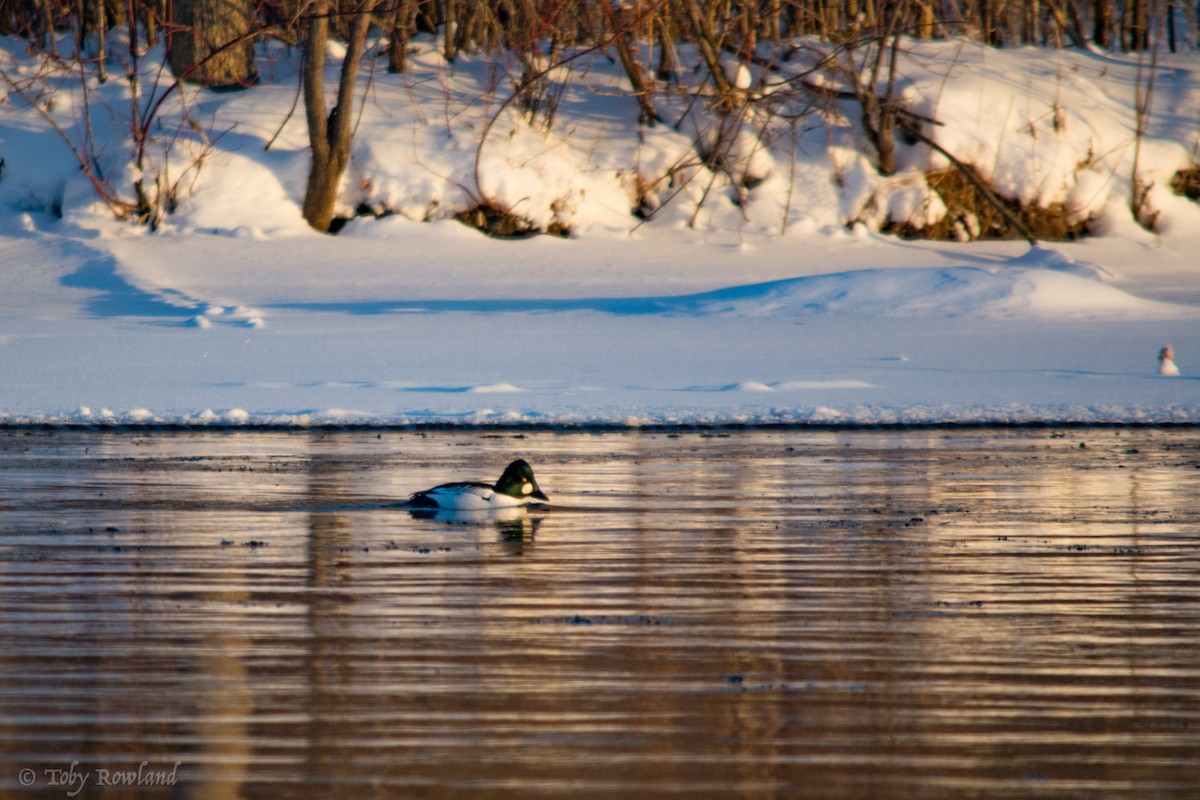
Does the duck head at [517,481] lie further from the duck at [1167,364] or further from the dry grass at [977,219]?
the dry grass at [977,219]

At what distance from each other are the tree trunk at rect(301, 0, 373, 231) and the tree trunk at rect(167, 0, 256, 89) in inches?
104

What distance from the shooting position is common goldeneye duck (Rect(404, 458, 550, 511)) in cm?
912

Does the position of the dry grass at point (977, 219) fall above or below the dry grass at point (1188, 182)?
below

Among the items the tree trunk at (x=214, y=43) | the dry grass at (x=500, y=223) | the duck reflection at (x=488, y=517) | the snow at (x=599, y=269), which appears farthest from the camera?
the tree trunk at (x=214, y=43)

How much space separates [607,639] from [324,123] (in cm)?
1970

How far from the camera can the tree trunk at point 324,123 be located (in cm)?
2420

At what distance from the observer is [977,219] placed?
26875 mm

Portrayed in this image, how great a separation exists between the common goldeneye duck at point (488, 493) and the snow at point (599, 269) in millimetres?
5578

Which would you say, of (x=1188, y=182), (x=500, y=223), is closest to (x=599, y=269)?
(x=500, y=223)

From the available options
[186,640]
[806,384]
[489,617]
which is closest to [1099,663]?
[489,617]

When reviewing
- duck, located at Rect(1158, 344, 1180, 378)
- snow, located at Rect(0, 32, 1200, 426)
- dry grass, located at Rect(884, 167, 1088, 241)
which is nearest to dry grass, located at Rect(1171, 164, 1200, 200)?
snow, located at Rect(0, 32, 1200, 426)

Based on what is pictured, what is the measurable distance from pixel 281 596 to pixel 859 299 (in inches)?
582

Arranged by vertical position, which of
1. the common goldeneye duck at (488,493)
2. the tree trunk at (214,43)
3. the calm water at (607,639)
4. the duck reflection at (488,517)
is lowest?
the duck reflection at (488,517)

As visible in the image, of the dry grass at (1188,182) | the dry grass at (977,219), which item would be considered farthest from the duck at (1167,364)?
the dry grass at (1188,182)
